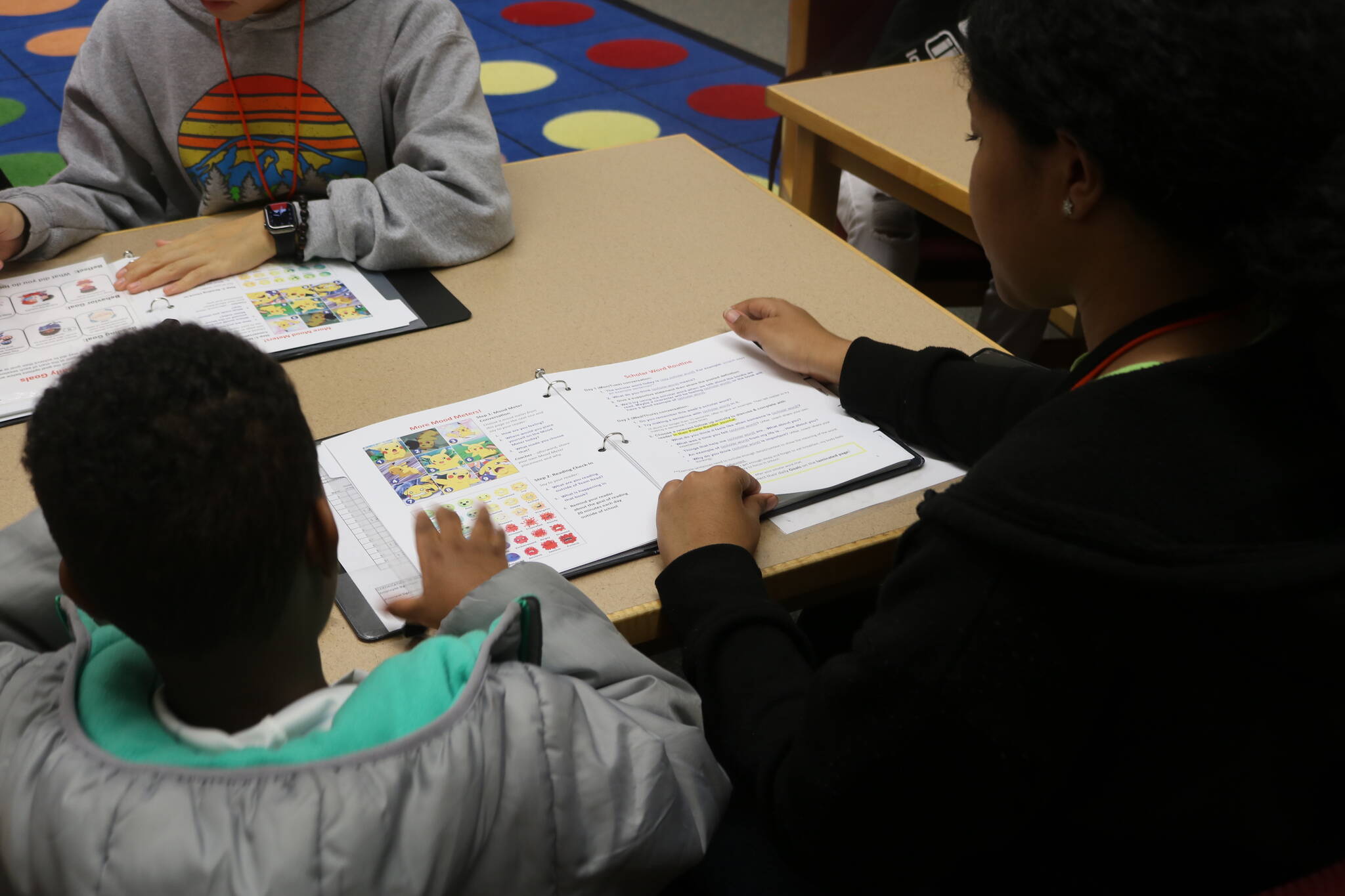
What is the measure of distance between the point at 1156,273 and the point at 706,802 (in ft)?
1.47

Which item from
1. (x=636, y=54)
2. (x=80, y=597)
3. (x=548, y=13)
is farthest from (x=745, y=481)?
(x=548, y=13)

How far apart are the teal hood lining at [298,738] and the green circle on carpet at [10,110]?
333 centimetres

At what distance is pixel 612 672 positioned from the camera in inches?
29.2

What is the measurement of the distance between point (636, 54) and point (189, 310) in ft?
10.9

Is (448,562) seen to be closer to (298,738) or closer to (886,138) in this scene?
(298,738)

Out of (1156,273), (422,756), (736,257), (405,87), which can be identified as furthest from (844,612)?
(405,87)

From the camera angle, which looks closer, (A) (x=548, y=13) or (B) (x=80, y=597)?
(B) (x=80, y=597)

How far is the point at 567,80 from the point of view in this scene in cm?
389

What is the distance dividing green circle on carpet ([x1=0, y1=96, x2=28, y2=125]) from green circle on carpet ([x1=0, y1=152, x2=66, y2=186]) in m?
0.34

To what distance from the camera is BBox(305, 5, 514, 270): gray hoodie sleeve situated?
128 cm

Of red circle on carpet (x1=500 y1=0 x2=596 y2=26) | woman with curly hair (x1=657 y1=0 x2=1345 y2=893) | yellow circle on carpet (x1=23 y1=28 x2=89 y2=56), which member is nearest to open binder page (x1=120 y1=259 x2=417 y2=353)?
woman with curly hair (x1=657 y1=0 x2=1345 y2=893)

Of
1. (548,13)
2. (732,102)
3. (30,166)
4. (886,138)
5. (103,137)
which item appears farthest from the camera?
(548,13)

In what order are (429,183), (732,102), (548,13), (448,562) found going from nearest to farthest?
(448,562), (429,183), (732,102), (548,13)

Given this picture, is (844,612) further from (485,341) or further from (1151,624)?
(1151,624)
